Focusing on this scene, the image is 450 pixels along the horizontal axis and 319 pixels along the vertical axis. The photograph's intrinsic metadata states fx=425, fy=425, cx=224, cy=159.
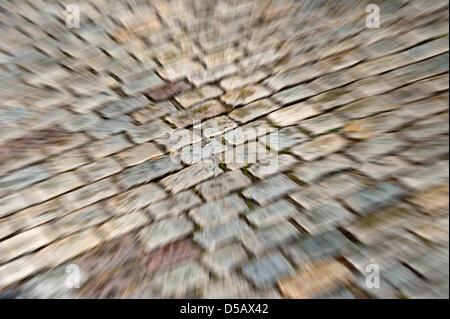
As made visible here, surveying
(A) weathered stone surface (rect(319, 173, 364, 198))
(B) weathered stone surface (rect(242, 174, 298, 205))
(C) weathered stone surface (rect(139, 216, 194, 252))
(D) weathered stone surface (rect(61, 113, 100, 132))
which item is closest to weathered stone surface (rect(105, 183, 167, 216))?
(C) weathered stone surface (rect(139, 216, 194, 252))

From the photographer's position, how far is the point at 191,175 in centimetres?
287

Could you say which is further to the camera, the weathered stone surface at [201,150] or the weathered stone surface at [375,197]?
the weathered stone surface at [201,150]

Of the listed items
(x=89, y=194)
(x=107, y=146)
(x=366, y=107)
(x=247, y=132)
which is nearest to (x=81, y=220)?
(x=89, y=194)

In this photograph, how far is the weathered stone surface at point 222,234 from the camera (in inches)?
92.5

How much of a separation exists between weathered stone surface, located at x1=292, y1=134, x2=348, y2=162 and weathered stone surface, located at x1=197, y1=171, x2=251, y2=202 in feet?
1.33

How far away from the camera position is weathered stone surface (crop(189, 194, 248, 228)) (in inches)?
98.1

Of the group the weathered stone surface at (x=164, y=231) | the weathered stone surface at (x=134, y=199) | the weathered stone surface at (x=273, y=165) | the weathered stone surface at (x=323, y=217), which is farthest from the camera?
the weathered stone surface at (x=273, y=165)

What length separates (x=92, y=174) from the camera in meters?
2.92

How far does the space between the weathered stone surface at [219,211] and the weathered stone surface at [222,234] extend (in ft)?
0.14

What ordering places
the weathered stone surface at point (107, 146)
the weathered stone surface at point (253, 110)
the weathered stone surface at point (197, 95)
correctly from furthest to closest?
1. the weathered stone surface at point (197, 95)
2. the weathered stone surface at point (253, 110)
3. the weathered stone surface at point (107, 146)

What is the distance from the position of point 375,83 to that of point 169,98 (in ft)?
5.19

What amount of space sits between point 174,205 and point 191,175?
30cm

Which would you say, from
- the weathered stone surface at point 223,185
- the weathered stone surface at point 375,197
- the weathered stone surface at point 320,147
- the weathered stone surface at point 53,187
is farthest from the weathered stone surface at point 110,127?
the weathered stone surface at point 375,197

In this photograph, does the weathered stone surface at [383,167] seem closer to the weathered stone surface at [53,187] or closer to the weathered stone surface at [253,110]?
the weathered stone surface at [253,110]
